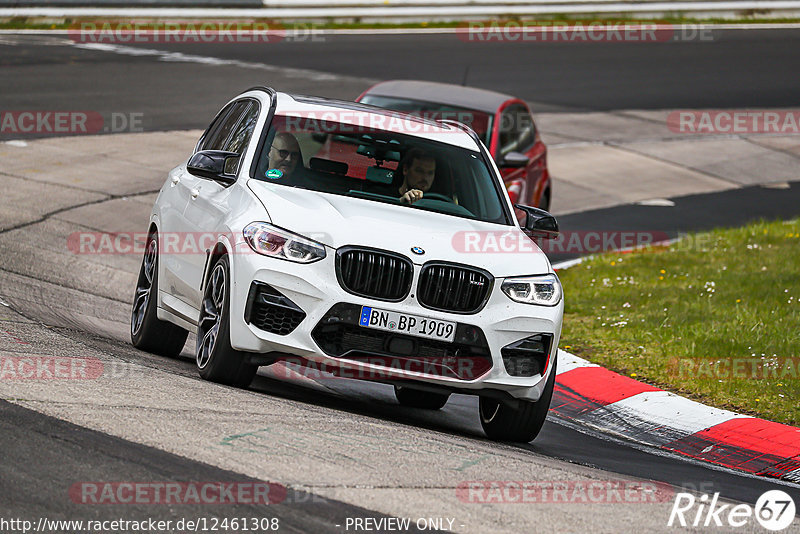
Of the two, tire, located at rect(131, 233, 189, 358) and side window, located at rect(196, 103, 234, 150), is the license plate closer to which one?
tire, located at rect(131, 233, 189, 358)

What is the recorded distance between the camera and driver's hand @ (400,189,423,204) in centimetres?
796

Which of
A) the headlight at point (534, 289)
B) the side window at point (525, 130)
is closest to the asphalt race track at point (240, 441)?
the headlight at point (534, 289)

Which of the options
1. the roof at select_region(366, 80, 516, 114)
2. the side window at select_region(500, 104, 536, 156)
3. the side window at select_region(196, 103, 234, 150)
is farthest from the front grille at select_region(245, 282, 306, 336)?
the side window at select_region(500, 104, 536, 156)

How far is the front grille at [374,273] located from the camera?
22.7 ft

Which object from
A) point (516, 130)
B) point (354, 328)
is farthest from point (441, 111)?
point (354, 328)

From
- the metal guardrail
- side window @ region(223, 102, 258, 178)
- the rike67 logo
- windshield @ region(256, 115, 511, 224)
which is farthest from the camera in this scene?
the metal guardrail

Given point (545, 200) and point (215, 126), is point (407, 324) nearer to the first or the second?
point (215, 126)

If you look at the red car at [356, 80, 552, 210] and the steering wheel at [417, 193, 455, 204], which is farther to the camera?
the red car at [356, 80, 552, 210]

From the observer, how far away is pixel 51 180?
14.9 m

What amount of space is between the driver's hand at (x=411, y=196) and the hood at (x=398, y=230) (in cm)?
22

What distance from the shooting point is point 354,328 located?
22.7ft

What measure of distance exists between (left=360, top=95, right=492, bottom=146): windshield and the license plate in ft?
22.4

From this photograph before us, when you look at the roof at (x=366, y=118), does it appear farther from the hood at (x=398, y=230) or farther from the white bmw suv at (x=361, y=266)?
the hood at (x=398, y=230)

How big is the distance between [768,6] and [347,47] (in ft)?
48.9
